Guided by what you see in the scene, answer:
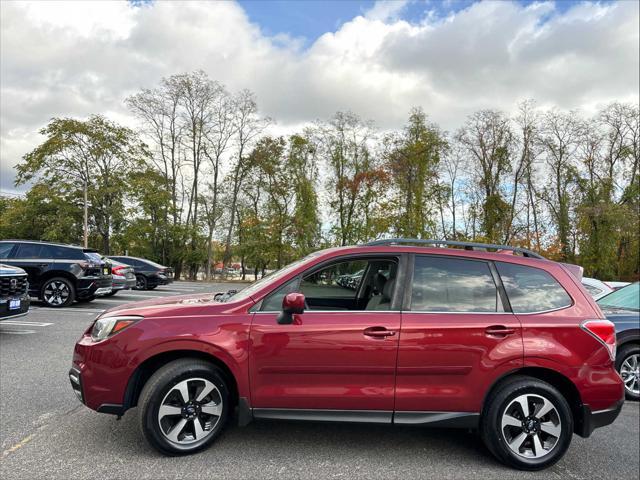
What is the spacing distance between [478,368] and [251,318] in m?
1.77

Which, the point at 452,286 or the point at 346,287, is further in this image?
the point at 346,287

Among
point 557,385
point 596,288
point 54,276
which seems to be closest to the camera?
point 557,385

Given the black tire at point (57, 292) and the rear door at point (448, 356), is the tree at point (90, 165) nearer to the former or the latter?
the black tire at point (57, 292)

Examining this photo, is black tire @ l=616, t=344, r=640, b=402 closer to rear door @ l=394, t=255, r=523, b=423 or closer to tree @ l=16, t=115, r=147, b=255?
rear door @ l=394, t=255, r=523, b=423

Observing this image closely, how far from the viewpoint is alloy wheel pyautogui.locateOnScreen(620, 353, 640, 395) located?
564cm

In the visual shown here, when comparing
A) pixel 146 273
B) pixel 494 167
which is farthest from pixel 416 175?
pixel 146 273

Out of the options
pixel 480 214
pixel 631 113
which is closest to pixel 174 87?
pixel 480 214

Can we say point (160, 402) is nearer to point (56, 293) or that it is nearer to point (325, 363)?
point (325, 363)

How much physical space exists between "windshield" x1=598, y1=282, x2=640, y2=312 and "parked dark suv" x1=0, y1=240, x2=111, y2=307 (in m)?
11.5

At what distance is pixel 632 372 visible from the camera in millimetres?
5652

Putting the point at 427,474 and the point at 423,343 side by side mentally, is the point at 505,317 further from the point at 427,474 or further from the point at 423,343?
the point at 427,474

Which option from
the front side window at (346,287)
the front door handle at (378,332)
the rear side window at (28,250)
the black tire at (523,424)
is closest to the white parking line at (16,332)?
the rear side window at (28,250)

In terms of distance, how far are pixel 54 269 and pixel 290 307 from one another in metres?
10.3

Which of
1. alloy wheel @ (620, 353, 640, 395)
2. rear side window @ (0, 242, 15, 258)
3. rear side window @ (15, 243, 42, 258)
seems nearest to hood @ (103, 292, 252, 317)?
alloy wheel @ (620, 353, 640, 395)
